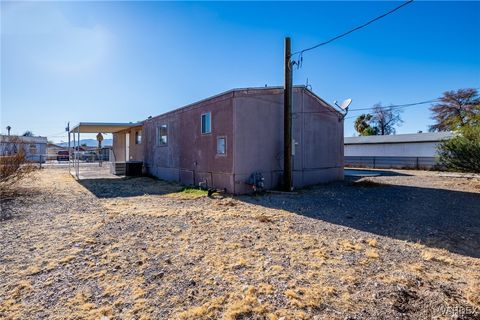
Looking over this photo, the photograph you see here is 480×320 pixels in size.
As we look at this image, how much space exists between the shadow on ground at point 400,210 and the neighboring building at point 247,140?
117cm

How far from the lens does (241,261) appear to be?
139 inches

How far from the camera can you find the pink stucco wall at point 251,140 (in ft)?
28.4

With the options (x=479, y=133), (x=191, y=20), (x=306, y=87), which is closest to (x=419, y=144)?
(x=479, y=133)

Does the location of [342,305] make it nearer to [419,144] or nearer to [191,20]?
[191,20]

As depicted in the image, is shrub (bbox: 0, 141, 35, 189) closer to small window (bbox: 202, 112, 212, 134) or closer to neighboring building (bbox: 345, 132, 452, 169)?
small window (bbox: 202, 112, 212, 134)

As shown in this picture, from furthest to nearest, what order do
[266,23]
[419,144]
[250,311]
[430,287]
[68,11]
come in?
[419,144] < [266,23] < [68,11] < [430,287] < [250,311]

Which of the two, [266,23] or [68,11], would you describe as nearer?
[68,11]

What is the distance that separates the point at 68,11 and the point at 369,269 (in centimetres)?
875

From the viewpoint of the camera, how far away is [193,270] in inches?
129

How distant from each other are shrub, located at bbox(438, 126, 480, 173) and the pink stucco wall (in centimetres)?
415

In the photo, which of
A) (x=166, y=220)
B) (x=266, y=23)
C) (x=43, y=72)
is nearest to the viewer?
(x=166, y=220)

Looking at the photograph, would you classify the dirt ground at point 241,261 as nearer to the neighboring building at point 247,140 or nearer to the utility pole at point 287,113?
the utility pole at point 287,113

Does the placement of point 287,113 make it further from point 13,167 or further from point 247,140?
point 13,167

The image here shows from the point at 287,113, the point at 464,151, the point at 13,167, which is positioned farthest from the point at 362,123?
the point at 13,167
